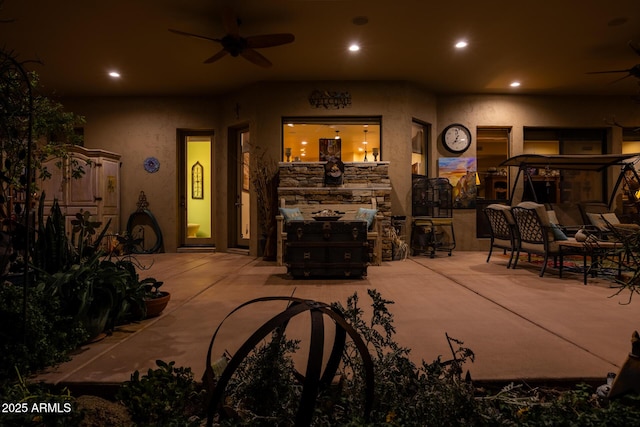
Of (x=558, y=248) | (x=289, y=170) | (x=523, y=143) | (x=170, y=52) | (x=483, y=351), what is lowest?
(x=483, y=351)

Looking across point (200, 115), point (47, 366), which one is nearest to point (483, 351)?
point (47, 366)

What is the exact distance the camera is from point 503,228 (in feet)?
18.8

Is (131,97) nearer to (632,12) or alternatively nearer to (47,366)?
(47,366)

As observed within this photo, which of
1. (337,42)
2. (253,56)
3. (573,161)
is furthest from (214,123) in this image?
(573,161)

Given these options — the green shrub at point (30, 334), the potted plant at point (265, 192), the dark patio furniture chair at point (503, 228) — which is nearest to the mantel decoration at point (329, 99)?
the potted plant at point (265, 192)

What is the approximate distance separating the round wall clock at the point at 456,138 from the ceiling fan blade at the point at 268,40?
185 inches

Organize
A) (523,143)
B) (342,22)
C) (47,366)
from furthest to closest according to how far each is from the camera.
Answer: (523,143), (342,22), (47,366)

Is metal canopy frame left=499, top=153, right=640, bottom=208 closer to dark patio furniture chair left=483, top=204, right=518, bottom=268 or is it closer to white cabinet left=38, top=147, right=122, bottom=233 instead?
dark patio furniture chair left=483, top=204, right=518, bottom=268

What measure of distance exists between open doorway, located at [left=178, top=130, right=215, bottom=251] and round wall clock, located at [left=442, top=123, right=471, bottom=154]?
211 inches

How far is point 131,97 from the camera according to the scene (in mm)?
8250

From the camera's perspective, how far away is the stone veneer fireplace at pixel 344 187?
6711 mm

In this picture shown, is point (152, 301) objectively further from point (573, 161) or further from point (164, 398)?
point (573, 161)

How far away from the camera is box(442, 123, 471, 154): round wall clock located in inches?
323

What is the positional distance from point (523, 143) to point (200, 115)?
742 cm
